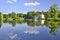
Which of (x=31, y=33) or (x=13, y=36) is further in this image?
(x=31, y=33)

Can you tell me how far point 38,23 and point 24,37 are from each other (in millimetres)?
803

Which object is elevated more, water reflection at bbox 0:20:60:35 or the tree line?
the tree line

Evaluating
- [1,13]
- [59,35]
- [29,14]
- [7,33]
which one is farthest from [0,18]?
[59,35]

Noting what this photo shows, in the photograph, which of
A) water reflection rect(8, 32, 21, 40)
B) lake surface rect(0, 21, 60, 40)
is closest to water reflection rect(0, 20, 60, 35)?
lake surface rect(0, 21, 60, 40)

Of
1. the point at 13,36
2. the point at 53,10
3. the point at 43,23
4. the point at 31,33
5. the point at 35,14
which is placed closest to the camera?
the point at 13,36

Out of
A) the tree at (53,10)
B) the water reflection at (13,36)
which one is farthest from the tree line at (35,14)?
the water reflection at (13,36)

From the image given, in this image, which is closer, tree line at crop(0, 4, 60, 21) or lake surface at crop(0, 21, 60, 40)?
lake surface at crop(0, 21, 60, 40)

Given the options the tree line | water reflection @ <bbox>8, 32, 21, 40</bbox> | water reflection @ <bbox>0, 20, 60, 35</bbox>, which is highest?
the tree line

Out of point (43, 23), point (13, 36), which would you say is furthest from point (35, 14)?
point (13, 36)

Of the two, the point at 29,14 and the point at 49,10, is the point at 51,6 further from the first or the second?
the point at 29,14

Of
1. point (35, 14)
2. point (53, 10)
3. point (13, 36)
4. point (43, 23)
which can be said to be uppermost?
point (53, 10)

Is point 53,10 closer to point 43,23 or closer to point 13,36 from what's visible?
point 43,23

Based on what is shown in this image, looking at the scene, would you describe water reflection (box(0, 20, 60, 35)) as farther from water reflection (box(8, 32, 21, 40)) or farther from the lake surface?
water reflection (box(8, 32, 21, 40))

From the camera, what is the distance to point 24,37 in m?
4.41
